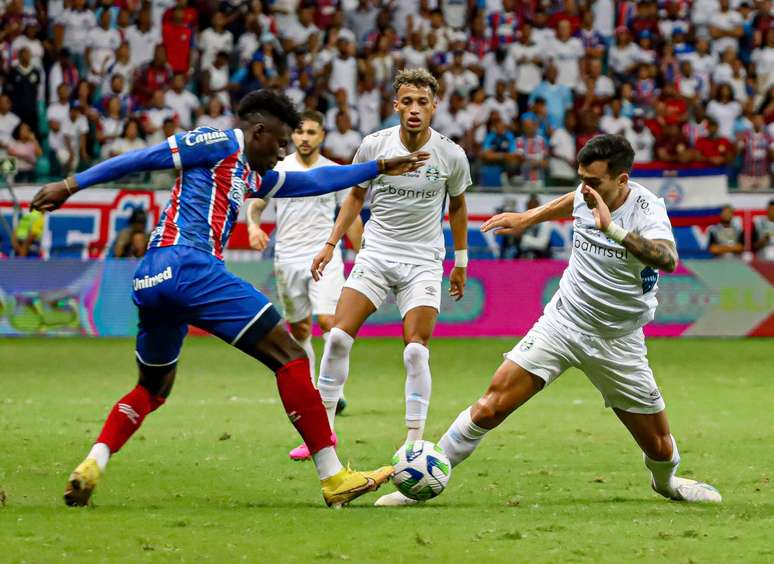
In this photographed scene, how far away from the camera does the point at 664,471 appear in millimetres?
7559

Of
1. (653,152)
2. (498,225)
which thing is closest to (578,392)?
(498,225)

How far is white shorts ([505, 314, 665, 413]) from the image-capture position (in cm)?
746

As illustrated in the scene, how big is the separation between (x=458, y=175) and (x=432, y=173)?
0.64 ft

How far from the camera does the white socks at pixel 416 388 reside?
8.70 metres

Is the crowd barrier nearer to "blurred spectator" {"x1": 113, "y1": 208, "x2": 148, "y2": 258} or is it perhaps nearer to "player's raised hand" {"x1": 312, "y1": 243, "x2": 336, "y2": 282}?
"blurred spectator" {"x1": 113, "y1": 208, "x2": 148, "y2": 258}

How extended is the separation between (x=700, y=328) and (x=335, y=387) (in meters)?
11.9

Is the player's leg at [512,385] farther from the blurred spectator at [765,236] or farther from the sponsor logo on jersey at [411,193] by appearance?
the blurred spectator at [765,236]

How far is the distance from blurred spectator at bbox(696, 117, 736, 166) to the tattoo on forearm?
15.8m

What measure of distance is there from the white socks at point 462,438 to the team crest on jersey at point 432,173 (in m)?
2.21

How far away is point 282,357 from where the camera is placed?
708 cm

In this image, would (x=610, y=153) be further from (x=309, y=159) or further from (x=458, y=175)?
(x=309, y=159)

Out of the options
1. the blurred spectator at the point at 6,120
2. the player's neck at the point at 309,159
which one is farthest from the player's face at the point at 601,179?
the blurred spectator at the point at 6,120

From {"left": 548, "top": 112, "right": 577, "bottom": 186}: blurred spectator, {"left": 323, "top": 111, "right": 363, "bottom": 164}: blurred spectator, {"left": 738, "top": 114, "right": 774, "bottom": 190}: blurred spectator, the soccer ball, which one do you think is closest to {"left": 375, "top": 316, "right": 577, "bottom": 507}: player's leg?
the soccer ball

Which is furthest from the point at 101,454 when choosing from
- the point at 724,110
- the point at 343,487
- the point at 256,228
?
the point at 724,110
